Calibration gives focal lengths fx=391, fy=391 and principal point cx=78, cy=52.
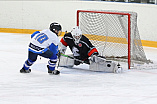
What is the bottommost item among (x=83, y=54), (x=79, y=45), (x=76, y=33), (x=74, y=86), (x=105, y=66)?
(x=74, y=86)

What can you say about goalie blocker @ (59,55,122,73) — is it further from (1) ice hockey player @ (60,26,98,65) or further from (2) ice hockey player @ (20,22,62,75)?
(2) ice hockey player @ (20,22,62,75)

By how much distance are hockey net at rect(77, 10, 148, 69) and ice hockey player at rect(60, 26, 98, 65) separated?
0.63 meters

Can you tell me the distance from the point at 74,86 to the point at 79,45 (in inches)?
36.8

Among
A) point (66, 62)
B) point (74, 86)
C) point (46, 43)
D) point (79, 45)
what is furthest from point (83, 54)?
point (74, 86)

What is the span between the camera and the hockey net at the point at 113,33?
5547 mm

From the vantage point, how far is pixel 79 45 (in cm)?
514

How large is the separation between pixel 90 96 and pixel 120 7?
4.31 meters

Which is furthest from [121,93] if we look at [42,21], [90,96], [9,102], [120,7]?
[42,21]

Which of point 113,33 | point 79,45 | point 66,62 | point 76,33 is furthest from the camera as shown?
point 113,33

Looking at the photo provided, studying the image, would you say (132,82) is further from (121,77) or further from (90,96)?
(90,96)

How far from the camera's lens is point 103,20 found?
6.07m

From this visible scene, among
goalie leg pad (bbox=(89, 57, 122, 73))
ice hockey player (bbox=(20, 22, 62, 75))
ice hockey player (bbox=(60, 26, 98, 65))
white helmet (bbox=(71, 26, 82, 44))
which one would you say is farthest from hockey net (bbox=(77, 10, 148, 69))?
ice hockey player (bbox=(20, 22, 62, 75))

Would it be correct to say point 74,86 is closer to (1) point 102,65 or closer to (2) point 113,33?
(1) point 102,65

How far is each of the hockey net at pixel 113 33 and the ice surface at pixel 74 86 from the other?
1.46 ft
